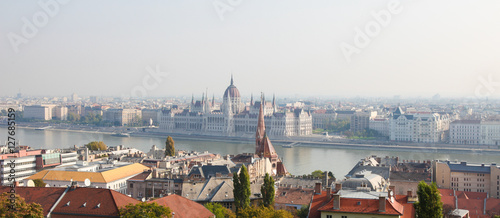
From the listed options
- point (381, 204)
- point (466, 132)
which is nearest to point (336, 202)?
point (381, 204)

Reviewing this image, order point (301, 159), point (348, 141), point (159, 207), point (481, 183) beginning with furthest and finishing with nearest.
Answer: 1. point (348, 141)
2. point (301, 159)
3. point (481, 183)
4. point (159, 207)

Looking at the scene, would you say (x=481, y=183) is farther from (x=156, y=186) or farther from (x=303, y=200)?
(x=156, y=186)

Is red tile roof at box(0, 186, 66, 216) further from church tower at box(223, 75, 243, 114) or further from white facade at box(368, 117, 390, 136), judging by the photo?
church tower at box(223, 75, 243, 114)

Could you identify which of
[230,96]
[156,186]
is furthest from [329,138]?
[156,186]

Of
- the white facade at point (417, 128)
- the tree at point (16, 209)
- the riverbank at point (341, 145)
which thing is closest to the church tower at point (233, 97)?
the riverbank at point (341, 145)

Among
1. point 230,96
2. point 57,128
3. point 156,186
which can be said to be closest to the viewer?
point 156,186

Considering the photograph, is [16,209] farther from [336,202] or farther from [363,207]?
[363,207]

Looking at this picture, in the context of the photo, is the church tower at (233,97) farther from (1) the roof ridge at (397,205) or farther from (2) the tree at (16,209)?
(2) the tree at (16,209)
